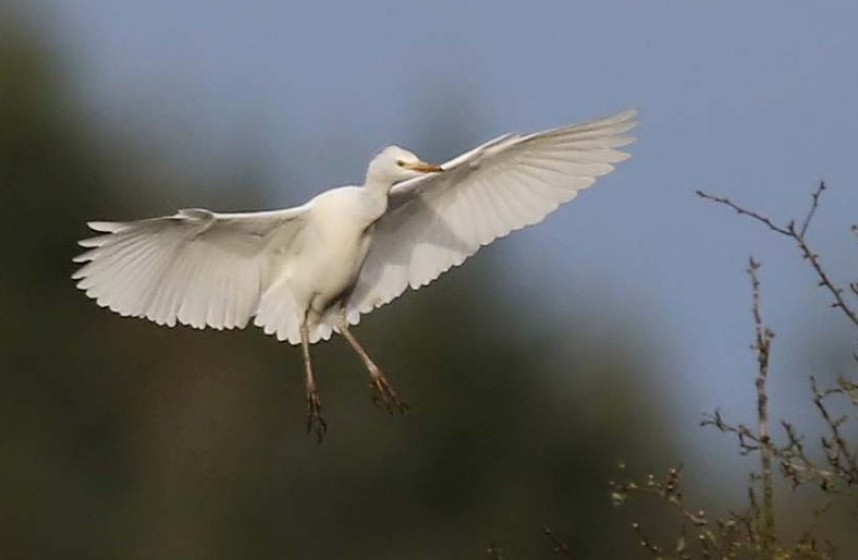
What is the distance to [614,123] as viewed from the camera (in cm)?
837

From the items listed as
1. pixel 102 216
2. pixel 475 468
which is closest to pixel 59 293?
pixel 102 216

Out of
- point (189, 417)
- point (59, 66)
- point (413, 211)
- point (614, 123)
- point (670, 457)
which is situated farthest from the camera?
point (59, 66)

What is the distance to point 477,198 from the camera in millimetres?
8906

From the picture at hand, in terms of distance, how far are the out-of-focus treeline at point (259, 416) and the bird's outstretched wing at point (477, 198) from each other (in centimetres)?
1299

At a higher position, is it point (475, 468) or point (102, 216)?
point (102, 216)

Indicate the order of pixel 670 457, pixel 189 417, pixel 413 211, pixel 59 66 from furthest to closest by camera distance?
1. pixel 59 66
2. pixel 189 417
3. pixel 670 457
4. pixel 413 211

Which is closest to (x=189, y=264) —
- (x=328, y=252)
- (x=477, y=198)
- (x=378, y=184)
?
(x=328, y=252)

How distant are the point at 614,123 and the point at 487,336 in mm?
16021

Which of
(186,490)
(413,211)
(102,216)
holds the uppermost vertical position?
(413,211)

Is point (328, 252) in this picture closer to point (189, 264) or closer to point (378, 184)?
point (378, 184)

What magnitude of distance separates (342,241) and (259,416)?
15.1 metres

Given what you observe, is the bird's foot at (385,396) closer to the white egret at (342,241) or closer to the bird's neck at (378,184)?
the white egret at (342,241)

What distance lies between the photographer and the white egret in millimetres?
8445

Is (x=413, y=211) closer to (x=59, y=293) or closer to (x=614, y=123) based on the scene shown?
(x=614, y=123)
